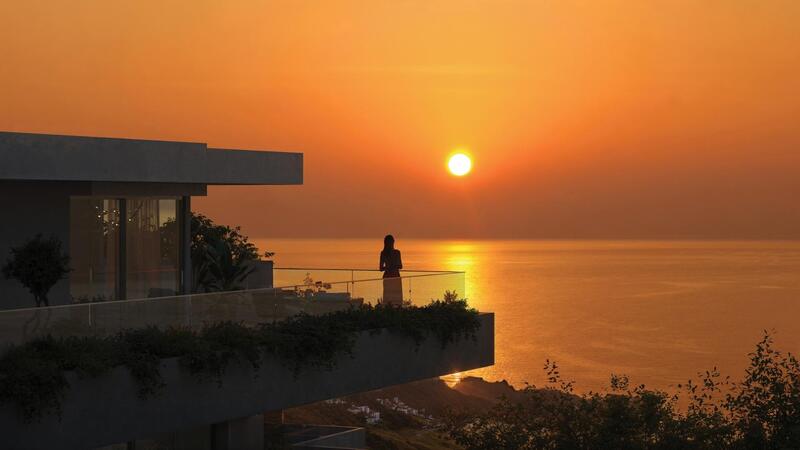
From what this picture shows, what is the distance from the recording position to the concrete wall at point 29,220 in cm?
1753

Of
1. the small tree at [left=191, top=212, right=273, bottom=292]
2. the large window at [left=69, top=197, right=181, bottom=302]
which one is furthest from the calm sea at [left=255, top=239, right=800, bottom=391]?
the large window at [left=69, top=197, right=181, bottom=302]

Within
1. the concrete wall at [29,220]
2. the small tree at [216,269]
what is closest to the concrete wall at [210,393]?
the concrete wall at [29,220]

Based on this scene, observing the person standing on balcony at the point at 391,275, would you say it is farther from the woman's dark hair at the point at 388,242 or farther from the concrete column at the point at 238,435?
the concrete column at the point at 238,435

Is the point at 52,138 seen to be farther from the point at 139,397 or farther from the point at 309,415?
the point at 309,415

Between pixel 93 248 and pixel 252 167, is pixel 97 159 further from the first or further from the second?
pixel 252 167

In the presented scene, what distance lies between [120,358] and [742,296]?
480ft

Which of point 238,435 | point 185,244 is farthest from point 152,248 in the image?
point 238,435

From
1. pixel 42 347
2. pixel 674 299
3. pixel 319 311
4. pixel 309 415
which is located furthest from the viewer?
pixel 674 299

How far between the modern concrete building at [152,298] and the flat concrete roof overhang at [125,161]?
2 cm

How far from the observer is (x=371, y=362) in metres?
18.6

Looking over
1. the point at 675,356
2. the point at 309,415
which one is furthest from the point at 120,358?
the point at 675,356

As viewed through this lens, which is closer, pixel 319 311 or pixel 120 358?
pixel 120 358

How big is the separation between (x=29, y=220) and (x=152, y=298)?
331cm

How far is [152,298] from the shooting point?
15625 mm
